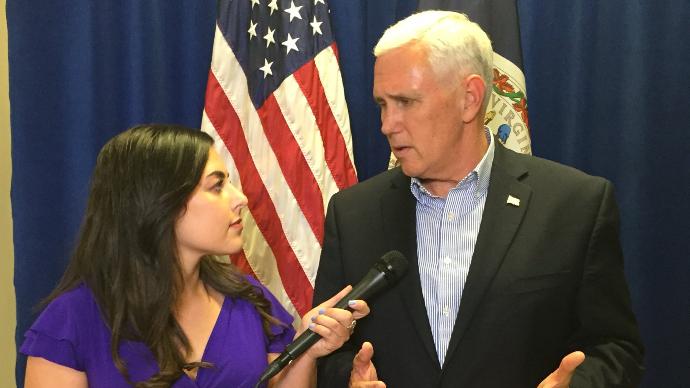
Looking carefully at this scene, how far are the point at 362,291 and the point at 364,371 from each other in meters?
0.23

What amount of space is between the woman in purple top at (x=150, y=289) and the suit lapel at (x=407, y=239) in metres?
0.25

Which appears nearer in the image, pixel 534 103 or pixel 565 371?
pixel 565 371

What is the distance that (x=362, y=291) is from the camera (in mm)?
1744

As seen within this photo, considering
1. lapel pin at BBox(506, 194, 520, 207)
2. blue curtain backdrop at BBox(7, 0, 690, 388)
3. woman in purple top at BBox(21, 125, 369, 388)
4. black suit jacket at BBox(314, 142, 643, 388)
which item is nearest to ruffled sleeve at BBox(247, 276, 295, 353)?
woman in purple top at BBox(21, 125, 369, 388)

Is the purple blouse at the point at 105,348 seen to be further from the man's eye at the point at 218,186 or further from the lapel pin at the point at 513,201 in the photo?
the lapel pin at the point at 513,201

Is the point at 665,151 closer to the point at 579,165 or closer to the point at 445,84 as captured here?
the point at 579,165

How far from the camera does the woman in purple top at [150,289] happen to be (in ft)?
6.23

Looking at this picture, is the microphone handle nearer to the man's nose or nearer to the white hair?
the man's nose

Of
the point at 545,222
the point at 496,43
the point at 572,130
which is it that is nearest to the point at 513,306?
the point at 545,222

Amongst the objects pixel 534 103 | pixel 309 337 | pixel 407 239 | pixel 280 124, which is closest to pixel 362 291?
pixel 309 337

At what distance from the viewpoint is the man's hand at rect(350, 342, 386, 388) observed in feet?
5.91

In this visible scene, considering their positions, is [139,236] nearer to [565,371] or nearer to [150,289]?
[150,289]

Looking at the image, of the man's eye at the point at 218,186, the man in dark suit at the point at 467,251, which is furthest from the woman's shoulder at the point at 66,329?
the man in dark suit at the point at 467,251

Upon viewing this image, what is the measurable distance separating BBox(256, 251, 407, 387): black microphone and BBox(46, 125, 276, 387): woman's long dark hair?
34 centimetres
